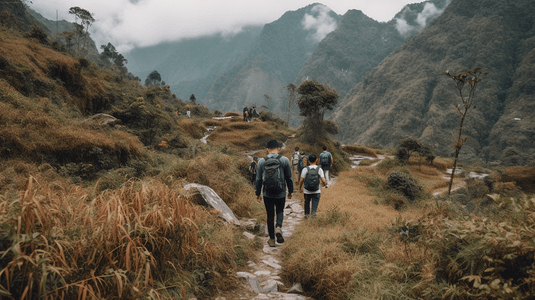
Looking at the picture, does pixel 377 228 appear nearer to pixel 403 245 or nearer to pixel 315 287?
pixel 403 245

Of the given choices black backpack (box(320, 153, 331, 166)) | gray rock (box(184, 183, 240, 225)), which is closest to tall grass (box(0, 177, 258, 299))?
gray rock (box(184, 183, 240, 225))

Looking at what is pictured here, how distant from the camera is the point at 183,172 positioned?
777 centimetres

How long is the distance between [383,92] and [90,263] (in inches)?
6415

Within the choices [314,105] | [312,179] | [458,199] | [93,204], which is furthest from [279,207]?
[314,105]

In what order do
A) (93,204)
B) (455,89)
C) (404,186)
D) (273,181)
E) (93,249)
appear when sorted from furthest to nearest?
(455,89), (404,186), (273,181), (93,204), (93,249)

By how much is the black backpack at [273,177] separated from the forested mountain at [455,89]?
92424 millimetres

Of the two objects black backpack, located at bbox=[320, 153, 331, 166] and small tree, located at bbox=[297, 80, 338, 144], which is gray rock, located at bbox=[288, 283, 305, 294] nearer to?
black backpack, located at bbox=[320, 153, 331, 166]

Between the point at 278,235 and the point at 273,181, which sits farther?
the point at 278,235

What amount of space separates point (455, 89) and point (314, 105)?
12744 cm

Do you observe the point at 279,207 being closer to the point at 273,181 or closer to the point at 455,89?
the point at 273,181

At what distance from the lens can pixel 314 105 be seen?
22391 millimetres

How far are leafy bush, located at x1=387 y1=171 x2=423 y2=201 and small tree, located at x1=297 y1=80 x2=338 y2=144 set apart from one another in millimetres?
10718

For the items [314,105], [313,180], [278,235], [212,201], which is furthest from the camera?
[314,105]

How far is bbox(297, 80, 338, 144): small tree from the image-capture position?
22.2 metres
